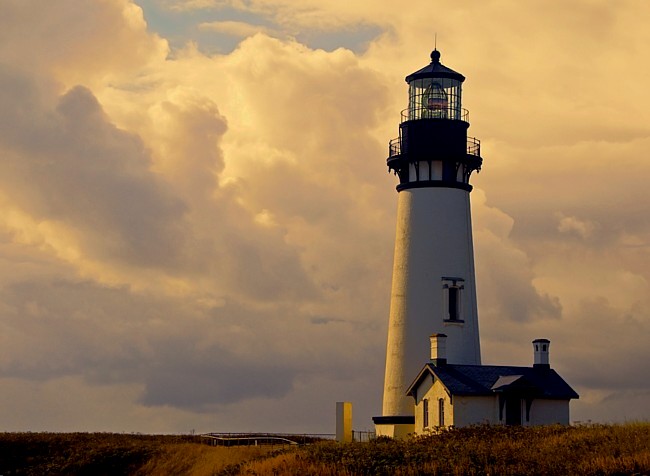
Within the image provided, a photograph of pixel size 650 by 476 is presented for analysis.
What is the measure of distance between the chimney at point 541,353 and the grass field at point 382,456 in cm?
1015

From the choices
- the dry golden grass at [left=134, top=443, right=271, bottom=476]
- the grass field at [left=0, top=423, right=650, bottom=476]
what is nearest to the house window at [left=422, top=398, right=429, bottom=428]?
the grass field at [left=0, top=423, right=650, bottom=476]

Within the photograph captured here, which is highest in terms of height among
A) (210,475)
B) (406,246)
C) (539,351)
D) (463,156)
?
(463,156)

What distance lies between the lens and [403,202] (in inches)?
2359

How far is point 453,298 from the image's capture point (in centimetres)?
5834

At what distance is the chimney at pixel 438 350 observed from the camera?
2191 inches

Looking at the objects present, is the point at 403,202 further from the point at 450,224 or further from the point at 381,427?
the point at 381,427

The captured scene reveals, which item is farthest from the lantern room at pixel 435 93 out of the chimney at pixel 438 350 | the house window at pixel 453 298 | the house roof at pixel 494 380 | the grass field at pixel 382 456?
the grass field at pixel 382 456

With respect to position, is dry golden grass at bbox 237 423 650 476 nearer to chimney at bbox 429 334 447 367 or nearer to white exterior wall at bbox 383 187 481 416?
chimney at bbox 429 334 447 367

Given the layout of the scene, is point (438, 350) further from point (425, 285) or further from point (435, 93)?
point (435, 93)

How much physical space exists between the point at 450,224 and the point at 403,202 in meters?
2.74

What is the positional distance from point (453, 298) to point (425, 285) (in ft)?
5.06

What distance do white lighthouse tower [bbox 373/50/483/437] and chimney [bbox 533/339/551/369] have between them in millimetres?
2788

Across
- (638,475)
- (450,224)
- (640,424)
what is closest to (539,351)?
(450,224)

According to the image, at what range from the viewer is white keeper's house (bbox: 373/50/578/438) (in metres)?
55.5
